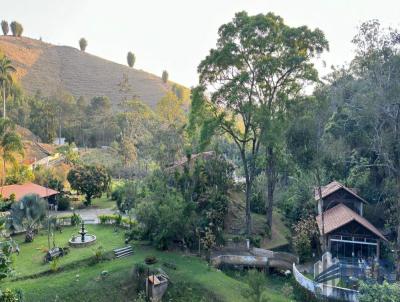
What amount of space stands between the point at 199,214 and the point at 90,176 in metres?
14.6

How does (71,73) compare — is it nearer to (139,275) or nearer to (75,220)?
(75,220)

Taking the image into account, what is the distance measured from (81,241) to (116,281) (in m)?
6.47

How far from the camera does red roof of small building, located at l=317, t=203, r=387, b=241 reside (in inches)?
976

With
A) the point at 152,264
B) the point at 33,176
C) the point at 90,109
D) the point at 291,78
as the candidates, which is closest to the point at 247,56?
the point at 291,78

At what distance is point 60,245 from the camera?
25953 mm

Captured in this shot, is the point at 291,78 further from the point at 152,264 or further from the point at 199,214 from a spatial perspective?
the point at 152,264

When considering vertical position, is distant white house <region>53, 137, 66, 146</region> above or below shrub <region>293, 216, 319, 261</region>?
above

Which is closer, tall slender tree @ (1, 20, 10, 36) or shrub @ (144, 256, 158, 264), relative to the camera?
shrub @ (144, 256, 158, 264)

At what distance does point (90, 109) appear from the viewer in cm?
8281

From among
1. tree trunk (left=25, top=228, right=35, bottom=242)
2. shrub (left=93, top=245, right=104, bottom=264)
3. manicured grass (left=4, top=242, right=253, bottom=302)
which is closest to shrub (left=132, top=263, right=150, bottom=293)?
manicured grass (left=4, top=242, right=253, bottom=302)

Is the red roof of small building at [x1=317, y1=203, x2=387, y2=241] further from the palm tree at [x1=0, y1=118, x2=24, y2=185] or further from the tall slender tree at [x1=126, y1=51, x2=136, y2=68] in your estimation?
the tall slender tree at [x1=126, y1=51, x2=136, y2=68]

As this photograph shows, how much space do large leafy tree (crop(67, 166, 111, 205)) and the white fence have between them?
2271 cm

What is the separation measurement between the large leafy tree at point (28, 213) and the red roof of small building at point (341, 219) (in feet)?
65.7

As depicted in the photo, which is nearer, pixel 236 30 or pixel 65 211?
pixel 236 30
